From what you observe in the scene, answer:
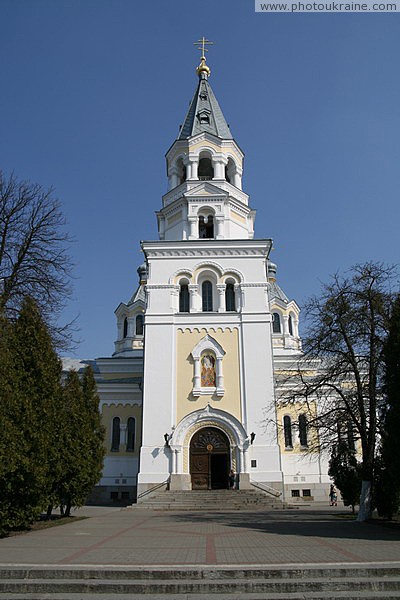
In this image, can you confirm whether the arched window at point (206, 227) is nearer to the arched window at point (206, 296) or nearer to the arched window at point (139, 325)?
the arched window at point (206, 296)

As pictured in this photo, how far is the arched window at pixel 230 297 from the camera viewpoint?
29.0 meters

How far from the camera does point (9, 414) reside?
1432cm

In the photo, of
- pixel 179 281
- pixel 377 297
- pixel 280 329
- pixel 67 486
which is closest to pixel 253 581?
pixel 377 297

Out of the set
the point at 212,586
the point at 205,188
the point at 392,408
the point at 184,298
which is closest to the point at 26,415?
the point at 212,586

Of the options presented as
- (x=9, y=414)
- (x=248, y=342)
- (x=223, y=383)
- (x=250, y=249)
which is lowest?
(x=9, y=414)

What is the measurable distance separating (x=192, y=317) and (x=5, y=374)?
14501mm

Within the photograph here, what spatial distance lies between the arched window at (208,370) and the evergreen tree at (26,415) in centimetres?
1169

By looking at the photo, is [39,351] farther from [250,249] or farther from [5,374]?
[250,249]

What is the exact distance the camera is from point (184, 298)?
2923 centimetres

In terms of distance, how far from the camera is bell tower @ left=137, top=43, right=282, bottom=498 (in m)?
25.9

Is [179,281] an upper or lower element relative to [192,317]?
upper

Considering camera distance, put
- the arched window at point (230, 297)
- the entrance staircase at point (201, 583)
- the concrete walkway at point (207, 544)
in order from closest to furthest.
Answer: the entrance staircase at point (201, 583) < the concrete walkway at point (207, 544) < the arched window at point (230, 297)

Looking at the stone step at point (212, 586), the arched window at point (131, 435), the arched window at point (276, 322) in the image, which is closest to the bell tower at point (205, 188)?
the arched window at point (131, 435)

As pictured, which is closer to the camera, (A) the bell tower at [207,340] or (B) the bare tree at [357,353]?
(B) the bare tree at [357,353]
